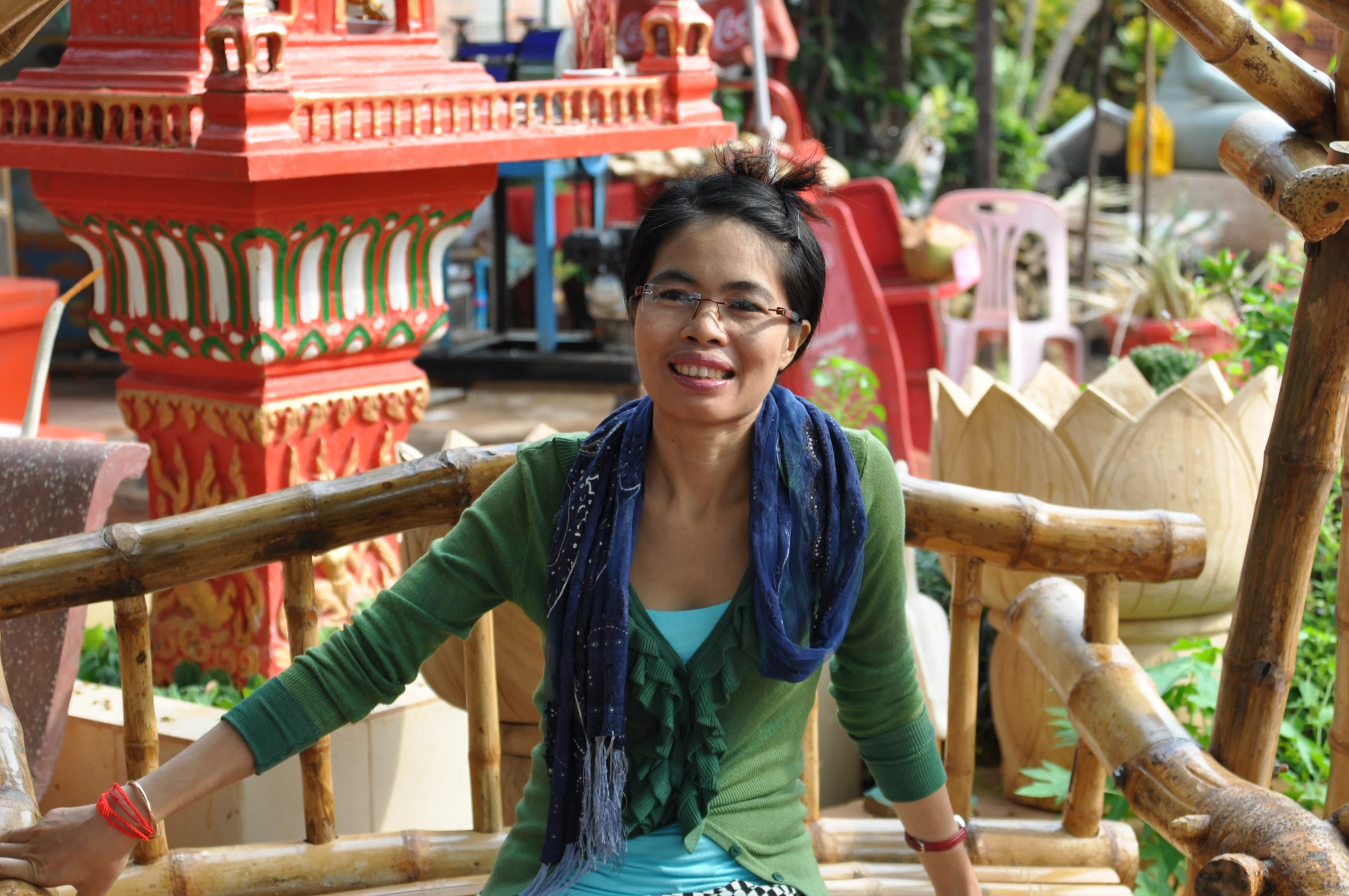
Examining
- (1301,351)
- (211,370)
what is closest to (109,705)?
(211,370)

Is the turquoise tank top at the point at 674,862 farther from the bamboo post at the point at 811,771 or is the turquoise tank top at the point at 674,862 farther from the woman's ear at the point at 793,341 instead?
the bamboo post at the point at 811,771

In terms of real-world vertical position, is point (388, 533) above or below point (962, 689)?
above

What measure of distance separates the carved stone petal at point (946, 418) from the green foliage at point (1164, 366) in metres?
1.05

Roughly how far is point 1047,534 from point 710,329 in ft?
2.01

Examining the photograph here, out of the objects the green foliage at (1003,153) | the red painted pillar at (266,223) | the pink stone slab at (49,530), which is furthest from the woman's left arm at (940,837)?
the green foliage at (1003,153)

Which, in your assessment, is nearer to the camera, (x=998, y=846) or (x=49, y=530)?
(x=998, y=846)

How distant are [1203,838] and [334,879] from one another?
37.9 inches

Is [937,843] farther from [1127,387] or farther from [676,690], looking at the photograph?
[1127,387]

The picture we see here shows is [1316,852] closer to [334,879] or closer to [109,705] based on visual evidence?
Result: [334,879]

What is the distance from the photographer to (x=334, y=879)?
5.50 feet

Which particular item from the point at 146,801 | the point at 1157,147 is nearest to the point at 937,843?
the point at 146,801

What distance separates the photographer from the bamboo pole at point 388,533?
153cm

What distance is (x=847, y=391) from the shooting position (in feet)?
11.0

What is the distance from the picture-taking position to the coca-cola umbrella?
5.30 metres
